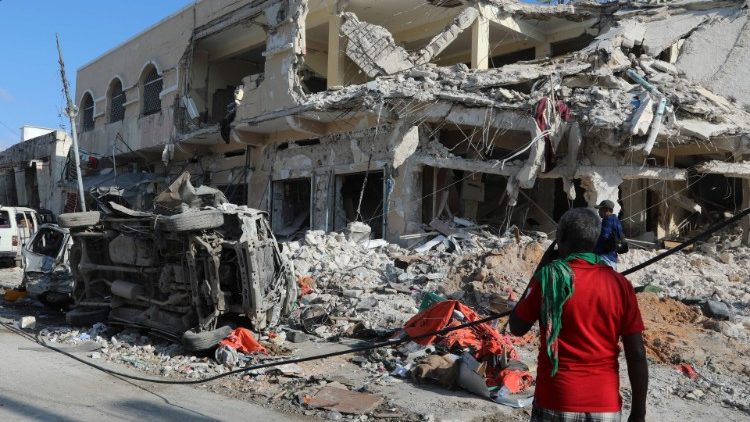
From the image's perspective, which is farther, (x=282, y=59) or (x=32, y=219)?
(x=32, y=219)

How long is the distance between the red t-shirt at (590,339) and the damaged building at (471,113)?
8.60 metres

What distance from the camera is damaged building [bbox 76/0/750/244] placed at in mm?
11102

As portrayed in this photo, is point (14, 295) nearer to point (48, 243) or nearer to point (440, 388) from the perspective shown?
point (48, 243)

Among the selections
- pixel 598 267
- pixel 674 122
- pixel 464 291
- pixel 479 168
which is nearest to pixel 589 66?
pixel 674 122

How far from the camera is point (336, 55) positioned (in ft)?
49.9

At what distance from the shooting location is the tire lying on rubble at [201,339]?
6.40 metres

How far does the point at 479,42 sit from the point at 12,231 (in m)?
13.0

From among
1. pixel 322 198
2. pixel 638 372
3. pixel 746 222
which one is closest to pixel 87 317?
pixel 322 198

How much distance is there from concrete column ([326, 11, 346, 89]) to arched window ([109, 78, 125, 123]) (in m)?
11.4

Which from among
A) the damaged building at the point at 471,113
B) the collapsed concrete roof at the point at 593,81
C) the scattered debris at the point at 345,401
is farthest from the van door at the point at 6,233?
the scattered debris at the point at 345,401

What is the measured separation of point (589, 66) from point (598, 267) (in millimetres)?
10904

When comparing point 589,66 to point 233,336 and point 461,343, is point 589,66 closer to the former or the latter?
point 461,343

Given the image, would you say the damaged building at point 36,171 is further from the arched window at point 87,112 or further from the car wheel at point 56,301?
the car wheel at point 56,301

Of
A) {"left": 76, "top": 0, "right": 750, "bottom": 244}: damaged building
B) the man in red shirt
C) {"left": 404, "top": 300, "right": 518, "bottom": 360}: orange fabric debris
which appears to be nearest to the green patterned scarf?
the man in red shirt
